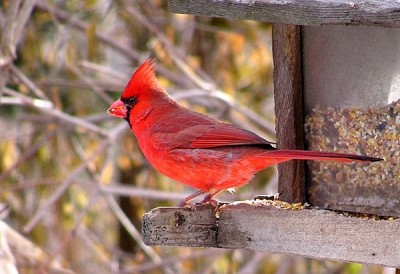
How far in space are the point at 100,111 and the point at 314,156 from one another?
8.85 ft

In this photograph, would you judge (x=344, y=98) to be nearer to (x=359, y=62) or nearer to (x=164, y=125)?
(x=359, y=62)

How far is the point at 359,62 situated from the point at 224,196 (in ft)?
7.38

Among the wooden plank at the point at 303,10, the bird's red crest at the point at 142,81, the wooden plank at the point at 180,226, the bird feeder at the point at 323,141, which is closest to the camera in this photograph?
the wooden plank at the point at 303,10

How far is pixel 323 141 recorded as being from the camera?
2.28m

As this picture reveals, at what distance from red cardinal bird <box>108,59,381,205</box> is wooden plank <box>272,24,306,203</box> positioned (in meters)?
0.06

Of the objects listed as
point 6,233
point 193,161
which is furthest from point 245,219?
point 6,233

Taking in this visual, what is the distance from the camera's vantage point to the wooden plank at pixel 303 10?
5.98ft

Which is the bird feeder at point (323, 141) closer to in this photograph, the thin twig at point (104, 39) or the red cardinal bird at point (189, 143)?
the red cardinal bird at point (189, 143)

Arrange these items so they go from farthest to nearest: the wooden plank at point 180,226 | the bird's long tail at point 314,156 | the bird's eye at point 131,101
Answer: the bird's eye at point 131,101 → the wooden plank at point 180,226 → the bird's long tail at point 314,156

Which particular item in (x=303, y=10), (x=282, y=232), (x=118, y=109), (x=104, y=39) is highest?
(x=104, y=39)

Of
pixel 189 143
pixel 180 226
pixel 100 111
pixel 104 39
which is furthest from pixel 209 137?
pixel 100 111

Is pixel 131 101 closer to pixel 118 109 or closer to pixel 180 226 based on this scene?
pixel 118 109

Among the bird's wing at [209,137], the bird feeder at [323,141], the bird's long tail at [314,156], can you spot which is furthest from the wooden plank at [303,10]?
the bird's wing at [209,137]

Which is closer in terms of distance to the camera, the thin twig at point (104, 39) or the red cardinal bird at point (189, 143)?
the red cardinal bird at point (189, 143)
